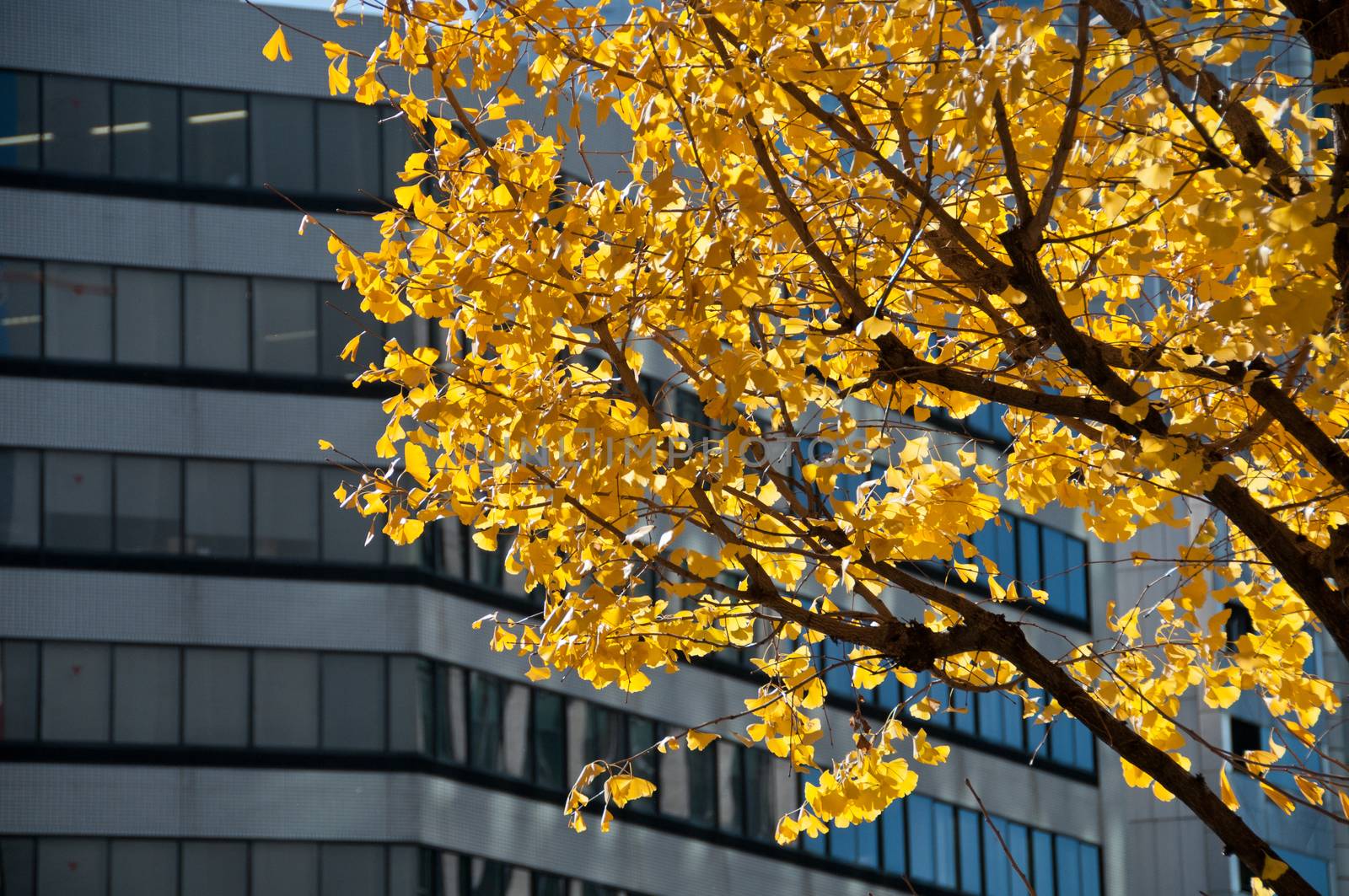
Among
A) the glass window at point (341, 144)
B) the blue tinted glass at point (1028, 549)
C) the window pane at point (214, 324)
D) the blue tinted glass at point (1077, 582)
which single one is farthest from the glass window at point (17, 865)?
the blue tinted glass at point (1077, 582)

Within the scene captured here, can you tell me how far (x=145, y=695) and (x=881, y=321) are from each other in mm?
24634

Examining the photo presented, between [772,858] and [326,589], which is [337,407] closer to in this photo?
[326,589]

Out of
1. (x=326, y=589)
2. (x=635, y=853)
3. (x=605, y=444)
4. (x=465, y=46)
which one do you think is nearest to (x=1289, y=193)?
(x=605, y=444)

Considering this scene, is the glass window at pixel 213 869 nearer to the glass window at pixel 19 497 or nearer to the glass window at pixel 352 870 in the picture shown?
the glass window at pixel 352 870

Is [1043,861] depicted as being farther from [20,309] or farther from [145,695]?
[20,309]

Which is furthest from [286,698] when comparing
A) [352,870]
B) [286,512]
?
[286,512]

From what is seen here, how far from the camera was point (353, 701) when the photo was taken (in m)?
28.4

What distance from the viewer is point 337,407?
2947 cm

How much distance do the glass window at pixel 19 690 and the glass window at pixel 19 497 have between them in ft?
5.42

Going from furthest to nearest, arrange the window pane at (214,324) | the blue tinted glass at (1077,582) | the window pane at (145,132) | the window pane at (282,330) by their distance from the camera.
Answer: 1. the blue tinted glass at (1077,582)
2. the window pane at (282,330)
3. the window pane at (145,132)
4. the window pane at (214,324)

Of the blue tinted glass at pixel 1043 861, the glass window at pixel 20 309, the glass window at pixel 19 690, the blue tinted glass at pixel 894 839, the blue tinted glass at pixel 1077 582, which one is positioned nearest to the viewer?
the glass window at pixel 19 690

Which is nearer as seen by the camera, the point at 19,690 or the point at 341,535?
the point at 19,690

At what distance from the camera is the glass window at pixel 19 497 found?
28.1m

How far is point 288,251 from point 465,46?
78.7 ft
